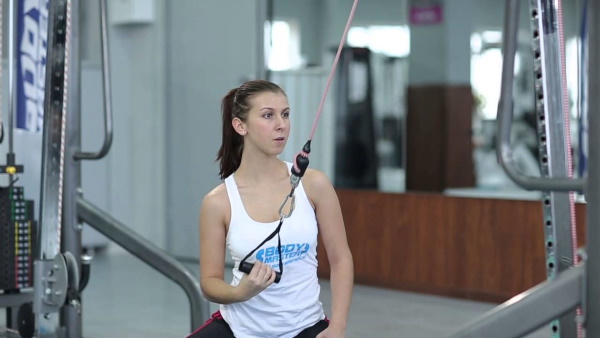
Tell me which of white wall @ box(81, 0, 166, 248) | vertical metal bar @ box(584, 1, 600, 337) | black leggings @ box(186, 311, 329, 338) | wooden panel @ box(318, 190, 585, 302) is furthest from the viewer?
white wall @ box(81, 0, 166, 248)

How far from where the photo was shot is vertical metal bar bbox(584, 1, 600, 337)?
77.0 inches

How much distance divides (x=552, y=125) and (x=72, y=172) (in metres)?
2.35

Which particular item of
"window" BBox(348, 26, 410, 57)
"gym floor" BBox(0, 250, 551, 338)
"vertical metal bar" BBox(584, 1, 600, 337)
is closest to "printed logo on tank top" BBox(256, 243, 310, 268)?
"vertical metal bar" BBox(584, 1, 600, 337)

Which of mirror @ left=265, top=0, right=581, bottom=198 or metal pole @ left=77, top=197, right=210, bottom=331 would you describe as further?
mirror @ left=265, top=0, right=581, bottom=198

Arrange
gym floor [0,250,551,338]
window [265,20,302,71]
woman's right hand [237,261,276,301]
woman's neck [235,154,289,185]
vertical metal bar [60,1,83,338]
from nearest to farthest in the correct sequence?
woman's right hand [237,261,276,301]
woman's neck [235,154,289,185]
vertical metal bar [60,1,83,338]
gym floor [0,250,551,338]
window [265,20,302,71]

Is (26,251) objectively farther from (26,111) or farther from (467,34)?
(467,34)

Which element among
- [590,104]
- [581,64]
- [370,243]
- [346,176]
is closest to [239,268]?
[590,104]

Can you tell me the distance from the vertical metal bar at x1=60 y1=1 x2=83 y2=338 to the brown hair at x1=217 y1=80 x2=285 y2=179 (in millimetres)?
1639

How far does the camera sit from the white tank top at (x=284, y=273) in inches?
103

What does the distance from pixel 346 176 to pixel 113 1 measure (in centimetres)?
234

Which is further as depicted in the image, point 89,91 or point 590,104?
point 89,91

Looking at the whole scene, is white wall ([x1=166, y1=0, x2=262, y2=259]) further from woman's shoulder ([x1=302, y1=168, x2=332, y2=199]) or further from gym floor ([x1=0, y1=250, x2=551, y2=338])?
woman's shoulder ([x1=302, y1=168, x2=332, y2=199])

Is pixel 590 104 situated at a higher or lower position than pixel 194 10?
lower

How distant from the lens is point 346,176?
7227 millimetres
